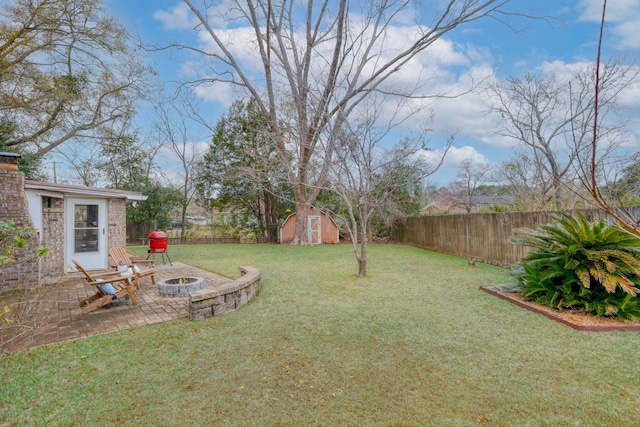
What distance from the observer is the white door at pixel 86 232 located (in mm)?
7539

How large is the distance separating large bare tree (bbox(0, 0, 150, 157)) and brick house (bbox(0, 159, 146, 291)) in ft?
20.7

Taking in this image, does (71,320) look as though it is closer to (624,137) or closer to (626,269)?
(626,269)

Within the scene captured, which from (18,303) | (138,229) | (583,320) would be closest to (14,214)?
(18,303)

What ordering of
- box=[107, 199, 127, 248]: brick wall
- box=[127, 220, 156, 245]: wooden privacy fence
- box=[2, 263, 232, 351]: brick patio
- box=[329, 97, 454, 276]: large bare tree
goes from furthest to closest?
1. box=[127, 220, 156, 245]: wooden privacy fence
2. box=[107, 199, 127, 248]: brick wall
3. box=[329, 97, 454, 276]: large bare tree
4. box=[2, 263, 232, 351]: brick patio

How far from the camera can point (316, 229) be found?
18.2 m

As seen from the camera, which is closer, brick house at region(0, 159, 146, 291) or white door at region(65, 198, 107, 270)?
brick house at region(0, 159, 146, 291)

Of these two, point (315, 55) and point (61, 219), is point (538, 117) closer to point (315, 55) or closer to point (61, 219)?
point (315, 55)

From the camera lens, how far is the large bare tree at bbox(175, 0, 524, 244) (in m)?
7.56

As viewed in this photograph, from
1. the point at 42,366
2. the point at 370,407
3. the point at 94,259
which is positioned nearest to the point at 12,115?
the point at 94,259

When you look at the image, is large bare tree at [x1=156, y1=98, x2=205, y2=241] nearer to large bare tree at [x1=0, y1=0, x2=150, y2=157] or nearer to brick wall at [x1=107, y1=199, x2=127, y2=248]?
large bare tree at [x1=0, y1=0, x2=150, y2=157]

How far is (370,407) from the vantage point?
2.43m

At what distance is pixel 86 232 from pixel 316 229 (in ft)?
38.4

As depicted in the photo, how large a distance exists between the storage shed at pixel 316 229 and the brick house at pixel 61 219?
10034 mm

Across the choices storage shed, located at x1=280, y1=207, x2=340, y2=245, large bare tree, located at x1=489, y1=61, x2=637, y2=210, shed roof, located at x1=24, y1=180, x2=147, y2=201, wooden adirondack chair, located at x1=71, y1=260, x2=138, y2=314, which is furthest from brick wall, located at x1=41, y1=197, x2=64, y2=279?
large bare tree, located at x1=489, y1=61, x2=637, y2=210
